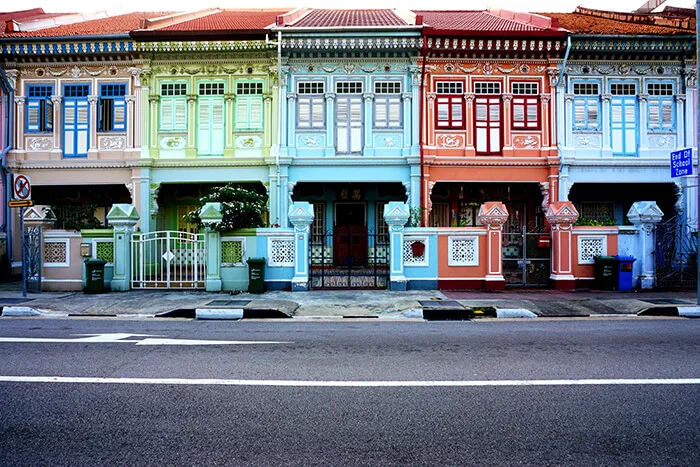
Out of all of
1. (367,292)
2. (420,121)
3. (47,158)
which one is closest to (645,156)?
(420,121)

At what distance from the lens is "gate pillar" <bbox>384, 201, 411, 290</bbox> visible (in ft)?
40.7

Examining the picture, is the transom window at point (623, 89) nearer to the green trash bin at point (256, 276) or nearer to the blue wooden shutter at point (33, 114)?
the green trash bin at point (256, 276)

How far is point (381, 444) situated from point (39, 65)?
747 inches

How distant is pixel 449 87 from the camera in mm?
16875

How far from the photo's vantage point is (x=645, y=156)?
1684cm

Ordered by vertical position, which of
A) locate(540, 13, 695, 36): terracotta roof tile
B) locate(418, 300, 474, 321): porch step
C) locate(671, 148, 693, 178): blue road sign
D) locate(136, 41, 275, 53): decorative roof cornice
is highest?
locate(540, 13, 695, 36): terracotta roof tile

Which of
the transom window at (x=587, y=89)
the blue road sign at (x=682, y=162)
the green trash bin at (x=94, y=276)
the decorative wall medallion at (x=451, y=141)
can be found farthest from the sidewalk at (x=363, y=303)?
the transom window at (x=587, y=89)

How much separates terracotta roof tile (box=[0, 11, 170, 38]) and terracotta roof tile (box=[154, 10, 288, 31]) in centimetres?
198

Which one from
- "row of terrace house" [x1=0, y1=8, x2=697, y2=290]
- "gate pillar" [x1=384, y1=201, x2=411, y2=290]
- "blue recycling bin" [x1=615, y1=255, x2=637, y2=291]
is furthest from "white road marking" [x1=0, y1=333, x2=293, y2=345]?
"blue recycling bin" [x1=615, y1=255, x2=637, y2=291]

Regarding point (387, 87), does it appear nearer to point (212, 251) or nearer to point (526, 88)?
point (526, 88)

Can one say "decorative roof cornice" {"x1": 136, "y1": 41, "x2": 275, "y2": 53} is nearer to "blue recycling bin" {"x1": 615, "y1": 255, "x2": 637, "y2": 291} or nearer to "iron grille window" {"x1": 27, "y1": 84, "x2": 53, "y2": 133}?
"iron grille window" {"x1": 27, "y1": 84, "x2": 53, "y2": 133}

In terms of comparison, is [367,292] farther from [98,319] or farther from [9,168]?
[9,168]

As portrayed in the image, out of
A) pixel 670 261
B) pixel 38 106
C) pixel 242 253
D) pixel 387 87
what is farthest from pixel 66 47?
pixel 670 261

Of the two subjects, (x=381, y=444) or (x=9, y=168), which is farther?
(x=9, y=168)
